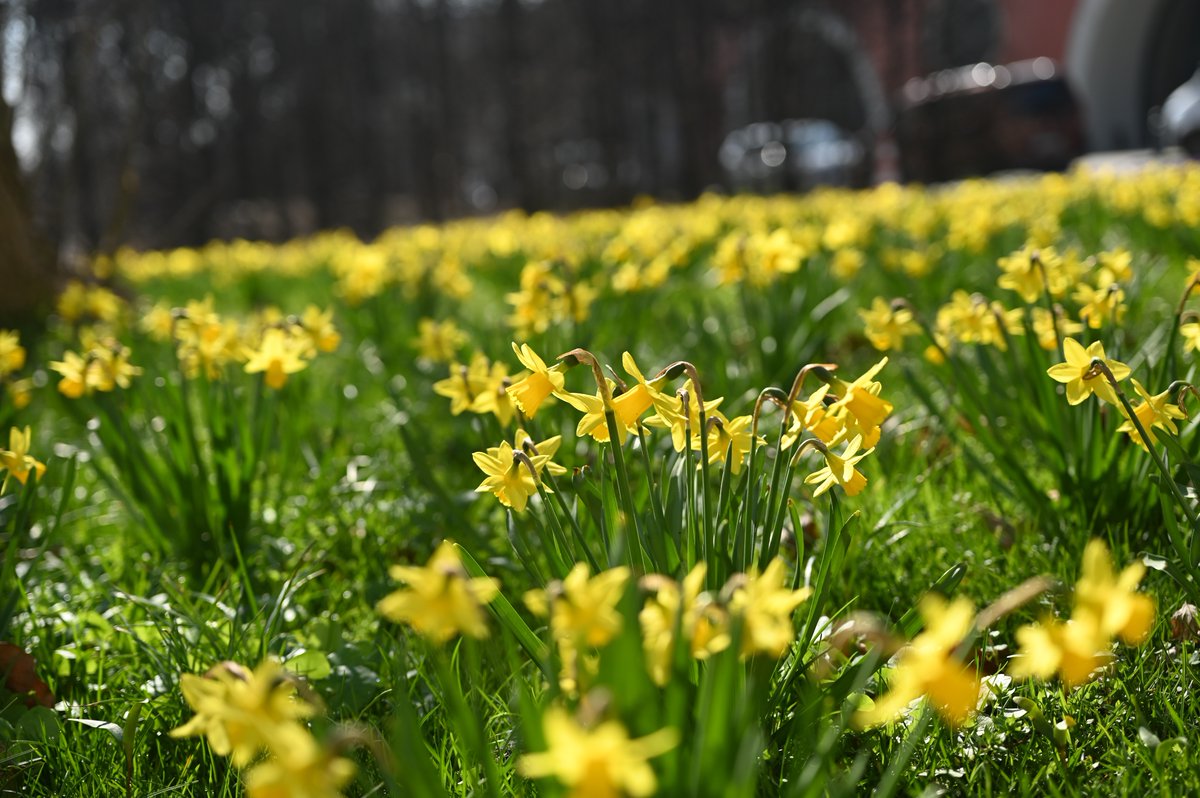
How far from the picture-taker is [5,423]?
8.03ft

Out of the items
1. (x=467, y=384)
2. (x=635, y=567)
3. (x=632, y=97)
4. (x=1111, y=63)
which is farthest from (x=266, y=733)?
(x=632, y=97)

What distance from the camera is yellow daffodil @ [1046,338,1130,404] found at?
1.25 m

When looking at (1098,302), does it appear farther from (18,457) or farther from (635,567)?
(18,457)

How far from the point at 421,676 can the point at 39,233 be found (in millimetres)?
5154

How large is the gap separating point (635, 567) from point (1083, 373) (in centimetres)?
61

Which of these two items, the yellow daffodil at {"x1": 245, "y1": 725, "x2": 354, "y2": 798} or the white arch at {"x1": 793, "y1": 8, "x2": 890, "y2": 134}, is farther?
the white arch at {"x1": 793, "y1": 8, "x2": 890, "y2": 134}

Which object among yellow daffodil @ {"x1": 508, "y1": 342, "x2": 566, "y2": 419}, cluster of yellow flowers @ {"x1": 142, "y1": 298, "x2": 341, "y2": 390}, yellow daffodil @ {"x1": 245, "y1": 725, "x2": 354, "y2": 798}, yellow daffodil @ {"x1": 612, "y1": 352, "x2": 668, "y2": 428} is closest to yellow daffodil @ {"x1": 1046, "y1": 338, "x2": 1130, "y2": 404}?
yellow daffodil @ {"x1": 612, "y1": 352, "x2": 668, "y2": 428}

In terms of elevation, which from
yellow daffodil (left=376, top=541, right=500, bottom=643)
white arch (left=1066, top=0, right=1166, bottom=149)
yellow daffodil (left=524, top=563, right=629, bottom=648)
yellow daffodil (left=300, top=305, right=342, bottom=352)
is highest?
white arch (left=1066, top=0, right=1166, bottom=149)

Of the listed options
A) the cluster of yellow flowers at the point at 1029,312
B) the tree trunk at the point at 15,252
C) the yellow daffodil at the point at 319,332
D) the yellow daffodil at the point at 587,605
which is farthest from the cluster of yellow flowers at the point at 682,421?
the tree trunk at the point at 15,252

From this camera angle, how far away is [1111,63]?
60.0 feet

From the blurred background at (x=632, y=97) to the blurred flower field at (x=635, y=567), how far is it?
9093mm

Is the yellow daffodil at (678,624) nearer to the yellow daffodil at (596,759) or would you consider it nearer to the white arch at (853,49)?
the yellow daffodil at (596,759)

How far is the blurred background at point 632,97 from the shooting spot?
45.1 feet

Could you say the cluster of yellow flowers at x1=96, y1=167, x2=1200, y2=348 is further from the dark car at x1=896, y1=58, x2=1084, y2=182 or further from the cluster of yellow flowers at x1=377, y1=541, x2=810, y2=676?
the dark car at x1=896, y1=58, x2=1084, y2=182
